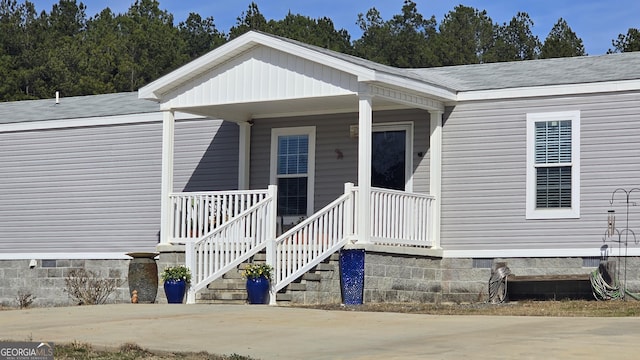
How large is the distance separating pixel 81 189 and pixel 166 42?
78.0ft

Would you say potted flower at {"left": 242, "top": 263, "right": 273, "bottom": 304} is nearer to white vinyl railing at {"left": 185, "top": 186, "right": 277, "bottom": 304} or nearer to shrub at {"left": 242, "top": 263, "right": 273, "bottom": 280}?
shrub at {"left": 242, "top": 263, "right": 273, "bottom": 280}

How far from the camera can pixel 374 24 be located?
2098 inches

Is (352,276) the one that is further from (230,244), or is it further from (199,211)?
(199,211)

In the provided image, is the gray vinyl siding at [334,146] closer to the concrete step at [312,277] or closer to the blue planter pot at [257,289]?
the concrete step at [312,277]

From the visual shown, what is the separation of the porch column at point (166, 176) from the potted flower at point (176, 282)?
1.89 metres

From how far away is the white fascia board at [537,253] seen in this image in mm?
19844

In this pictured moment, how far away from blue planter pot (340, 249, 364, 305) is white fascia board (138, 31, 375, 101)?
2.81m

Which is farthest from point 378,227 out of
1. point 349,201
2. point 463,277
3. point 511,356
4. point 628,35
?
point 628,35

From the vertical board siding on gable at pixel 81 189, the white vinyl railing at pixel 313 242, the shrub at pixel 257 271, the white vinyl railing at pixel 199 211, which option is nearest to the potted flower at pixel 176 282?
the shrub at pixel 257 271

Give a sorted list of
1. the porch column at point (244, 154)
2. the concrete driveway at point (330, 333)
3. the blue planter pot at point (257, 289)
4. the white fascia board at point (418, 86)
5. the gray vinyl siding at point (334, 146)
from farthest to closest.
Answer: the porch column at point (244, 154) → the gray vinyl siding at point (334, 146) → the white fascia board at point (418, 86) → the blue planter pot at point (257, 289) → the concrete driveway at point (330, 333)

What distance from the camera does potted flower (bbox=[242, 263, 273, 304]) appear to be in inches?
750

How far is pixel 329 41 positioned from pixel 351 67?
1254 inches

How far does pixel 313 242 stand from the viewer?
19828 millimetres

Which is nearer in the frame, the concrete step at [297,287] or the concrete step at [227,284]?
the concrete step at [297,287]
